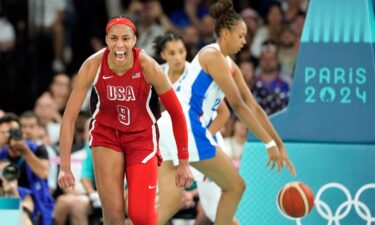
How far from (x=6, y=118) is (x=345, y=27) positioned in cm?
342

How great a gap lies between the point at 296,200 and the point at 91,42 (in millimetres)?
6832

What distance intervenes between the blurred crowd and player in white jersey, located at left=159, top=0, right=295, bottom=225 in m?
3.04

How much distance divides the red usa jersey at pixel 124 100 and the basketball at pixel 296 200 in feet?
5.72

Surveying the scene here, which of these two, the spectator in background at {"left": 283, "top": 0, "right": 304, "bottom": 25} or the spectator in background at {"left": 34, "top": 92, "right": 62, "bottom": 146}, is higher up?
the spectator in background at {"left": 283, "top": 0, "right": 304, "bottom": 25}

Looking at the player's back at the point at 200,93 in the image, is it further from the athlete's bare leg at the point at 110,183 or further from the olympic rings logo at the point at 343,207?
the athlete's bare leg at the point at 110,183

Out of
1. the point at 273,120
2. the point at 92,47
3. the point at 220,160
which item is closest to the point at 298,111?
the point at 273,120

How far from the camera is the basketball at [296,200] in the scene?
32.3 feet

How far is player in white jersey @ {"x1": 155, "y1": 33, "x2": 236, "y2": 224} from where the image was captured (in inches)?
396

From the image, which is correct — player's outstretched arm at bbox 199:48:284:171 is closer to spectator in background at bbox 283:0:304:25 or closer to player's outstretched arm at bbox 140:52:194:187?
player's outstretched arm at bbox 140:52:194:187

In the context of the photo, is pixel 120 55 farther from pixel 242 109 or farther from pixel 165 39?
pixel 165 39

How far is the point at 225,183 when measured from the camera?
980 cm

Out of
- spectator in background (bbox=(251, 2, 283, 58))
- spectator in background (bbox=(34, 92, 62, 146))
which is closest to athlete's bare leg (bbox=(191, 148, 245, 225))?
spectator in background (bbox=(34, 92, 62, 146))

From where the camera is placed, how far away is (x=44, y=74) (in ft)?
52.1

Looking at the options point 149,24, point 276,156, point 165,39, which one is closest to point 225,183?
point 276,156
